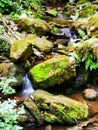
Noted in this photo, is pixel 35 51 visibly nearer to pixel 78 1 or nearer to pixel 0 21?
pixel 0 21

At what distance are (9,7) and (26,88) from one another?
4941 mm

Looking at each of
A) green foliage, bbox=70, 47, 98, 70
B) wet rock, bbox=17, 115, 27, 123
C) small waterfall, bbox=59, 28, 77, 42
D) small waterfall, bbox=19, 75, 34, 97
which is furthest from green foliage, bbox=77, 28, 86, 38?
wet rock, bbox=17, 115, 27, 123

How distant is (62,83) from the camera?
7281mm

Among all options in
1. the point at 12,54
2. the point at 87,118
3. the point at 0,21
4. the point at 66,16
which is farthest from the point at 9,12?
the point at 87,118

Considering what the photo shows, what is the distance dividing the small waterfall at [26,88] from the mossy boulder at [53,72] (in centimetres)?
24

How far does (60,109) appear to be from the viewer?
6117 millimetres

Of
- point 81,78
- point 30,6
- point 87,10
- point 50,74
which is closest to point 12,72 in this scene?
point 50,74

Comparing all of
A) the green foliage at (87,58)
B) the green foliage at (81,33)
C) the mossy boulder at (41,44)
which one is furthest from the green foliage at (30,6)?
the green foliage at (87,58)

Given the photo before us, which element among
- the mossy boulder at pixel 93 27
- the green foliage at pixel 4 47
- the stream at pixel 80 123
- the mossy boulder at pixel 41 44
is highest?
the mossy boulder at pixel 93 27

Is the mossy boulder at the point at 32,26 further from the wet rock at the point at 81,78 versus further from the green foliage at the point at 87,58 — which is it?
the wet rock at the point at 81,78

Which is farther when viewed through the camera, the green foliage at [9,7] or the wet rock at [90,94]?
the green foliage at [9,7]

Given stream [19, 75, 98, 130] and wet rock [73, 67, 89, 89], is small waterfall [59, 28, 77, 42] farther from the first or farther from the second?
stream [19, 75, 98, 130]

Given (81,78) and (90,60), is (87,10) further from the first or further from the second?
(81,78)

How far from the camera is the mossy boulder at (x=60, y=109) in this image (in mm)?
6086
